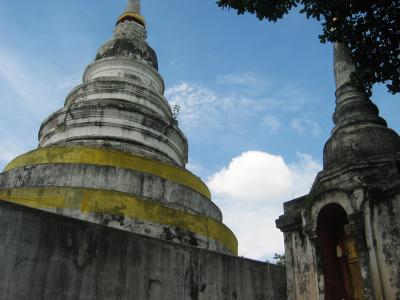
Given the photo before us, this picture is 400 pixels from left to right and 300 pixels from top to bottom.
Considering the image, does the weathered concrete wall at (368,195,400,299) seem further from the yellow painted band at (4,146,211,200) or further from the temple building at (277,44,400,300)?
the yellow painted band at (4,146,211,200)

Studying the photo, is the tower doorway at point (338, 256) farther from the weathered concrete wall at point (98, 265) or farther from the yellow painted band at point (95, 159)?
the yellow painted band at point (95, 159)

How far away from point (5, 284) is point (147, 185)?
16.7 ft

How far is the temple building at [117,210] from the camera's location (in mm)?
7059

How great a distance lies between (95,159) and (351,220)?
6.85 m

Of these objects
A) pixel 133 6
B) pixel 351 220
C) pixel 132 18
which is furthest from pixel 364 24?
pixel 133 6

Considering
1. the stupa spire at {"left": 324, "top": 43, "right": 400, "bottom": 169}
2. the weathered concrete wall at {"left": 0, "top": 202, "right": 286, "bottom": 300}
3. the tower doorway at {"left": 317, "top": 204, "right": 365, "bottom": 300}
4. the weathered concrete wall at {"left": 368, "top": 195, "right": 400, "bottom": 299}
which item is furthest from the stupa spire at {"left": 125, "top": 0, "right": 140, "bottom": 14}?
the weathered concrete wall at {"left": 368, "top": 195, "right": 400, "bottom": 299}

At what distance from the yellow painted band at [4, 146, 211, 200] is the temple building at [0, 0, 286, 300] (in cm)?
3

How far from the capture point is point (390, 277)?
234 inches

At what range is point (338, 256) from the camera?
7.00 m

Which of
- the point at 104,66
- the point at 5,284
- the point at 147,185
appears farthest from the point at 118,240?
the point at 104,66

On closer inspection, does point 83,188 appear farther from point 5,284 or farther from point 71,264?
point 5,284

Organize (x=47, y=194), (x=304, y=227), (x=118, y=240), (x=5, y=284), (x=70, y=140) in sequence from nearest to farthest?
(x=5, y=284) → (x=304, y=227) → (x=118, y=240) → (x=47, y=194) → (x=70, y=140)

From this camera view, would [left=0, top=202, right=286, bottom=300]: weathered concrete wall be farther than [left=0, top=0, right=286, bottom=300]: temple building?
No

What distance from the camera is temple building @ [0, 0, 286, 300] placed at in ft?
23.2
